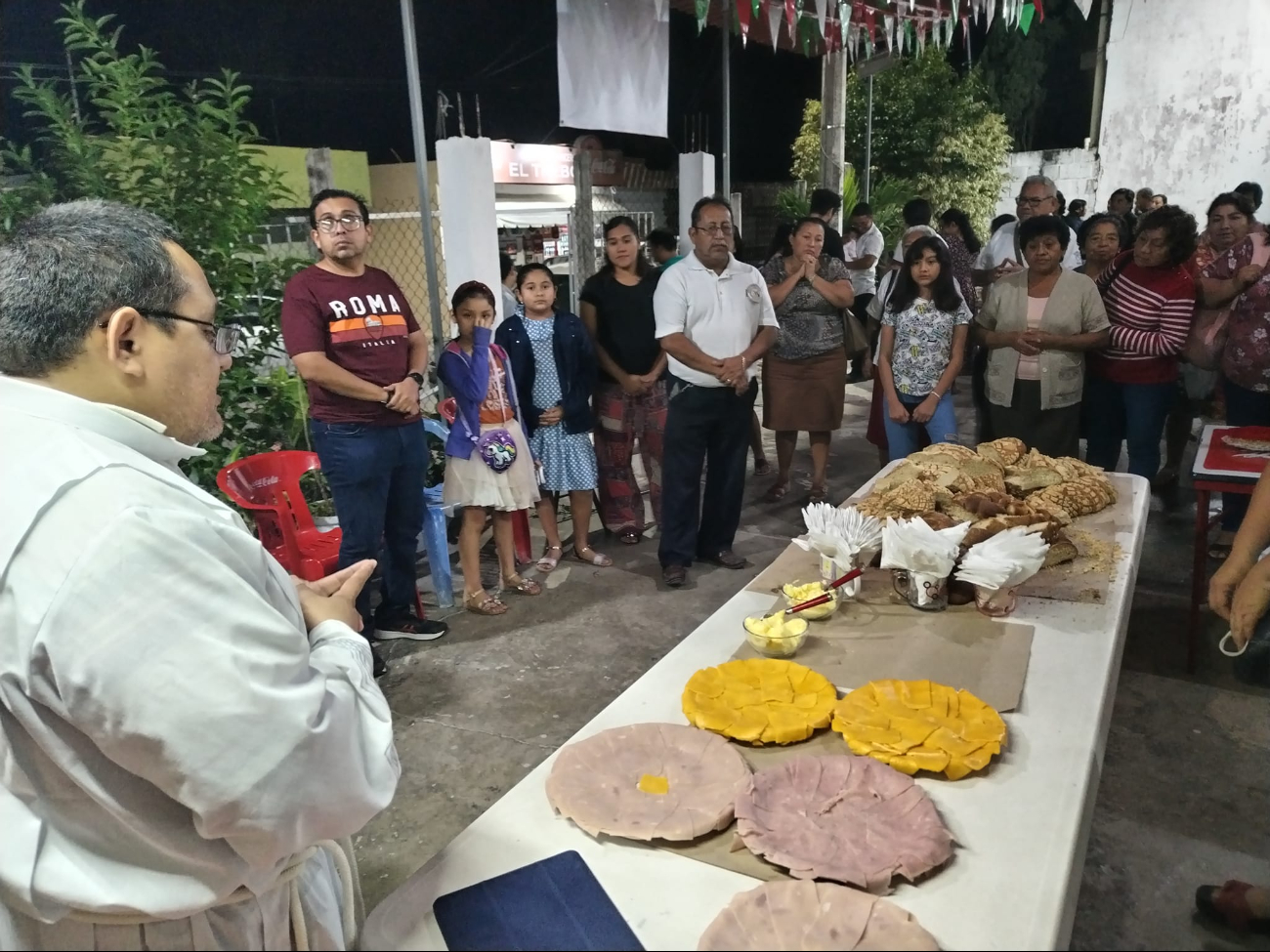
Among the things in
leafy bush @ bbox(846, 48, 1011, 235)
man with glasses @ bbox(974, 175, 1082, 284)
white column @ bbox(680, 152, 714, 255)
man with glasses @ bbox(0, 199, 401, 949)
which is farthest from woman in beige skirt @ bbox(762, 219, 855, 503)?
leafy bush @ bbox(846, 48, 1011, 235)

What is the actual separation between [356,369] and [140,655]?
7.62 feet

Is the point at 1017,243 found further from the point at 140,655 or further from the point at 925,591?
the point at 140,655

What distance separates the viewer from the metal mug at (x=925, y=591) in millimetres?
1974

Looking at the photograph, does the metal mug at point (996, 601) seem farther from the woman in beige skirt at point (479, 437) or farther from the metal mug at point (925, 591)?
the woman in beige skirt at point (479, 437)

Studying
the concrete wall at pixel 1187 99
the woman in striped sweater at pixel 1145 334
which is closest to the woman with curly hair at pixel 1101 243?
the woman in striped sweater at pixel 1145 334

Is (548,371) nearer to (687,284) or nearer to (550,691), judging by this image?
(687,284)

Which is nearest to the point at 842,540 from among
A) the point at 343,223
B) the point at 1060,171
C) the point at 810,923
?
the point at 810,923

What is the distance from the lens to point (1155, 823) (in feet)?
7.57

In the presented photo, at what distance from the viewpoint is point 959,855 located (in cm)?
122

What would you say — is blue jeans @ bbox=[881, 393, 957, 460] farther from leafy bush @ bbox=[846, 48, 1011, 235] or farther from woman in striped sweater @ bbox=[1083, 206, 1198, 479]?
leafy bush @ bbox=[846, 48, 1011, 235]

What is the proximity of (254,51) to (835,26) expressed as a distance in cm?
970

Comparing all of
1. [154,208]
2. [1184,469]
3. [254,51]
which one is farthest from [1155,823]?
[254,51]

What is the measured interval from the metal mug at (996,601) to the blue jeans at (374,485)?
2.12 metres

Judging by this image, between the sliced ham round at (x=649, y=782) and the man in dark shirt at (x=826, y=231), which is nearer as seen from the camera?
the sliced ham round at (x=649, y=782)
